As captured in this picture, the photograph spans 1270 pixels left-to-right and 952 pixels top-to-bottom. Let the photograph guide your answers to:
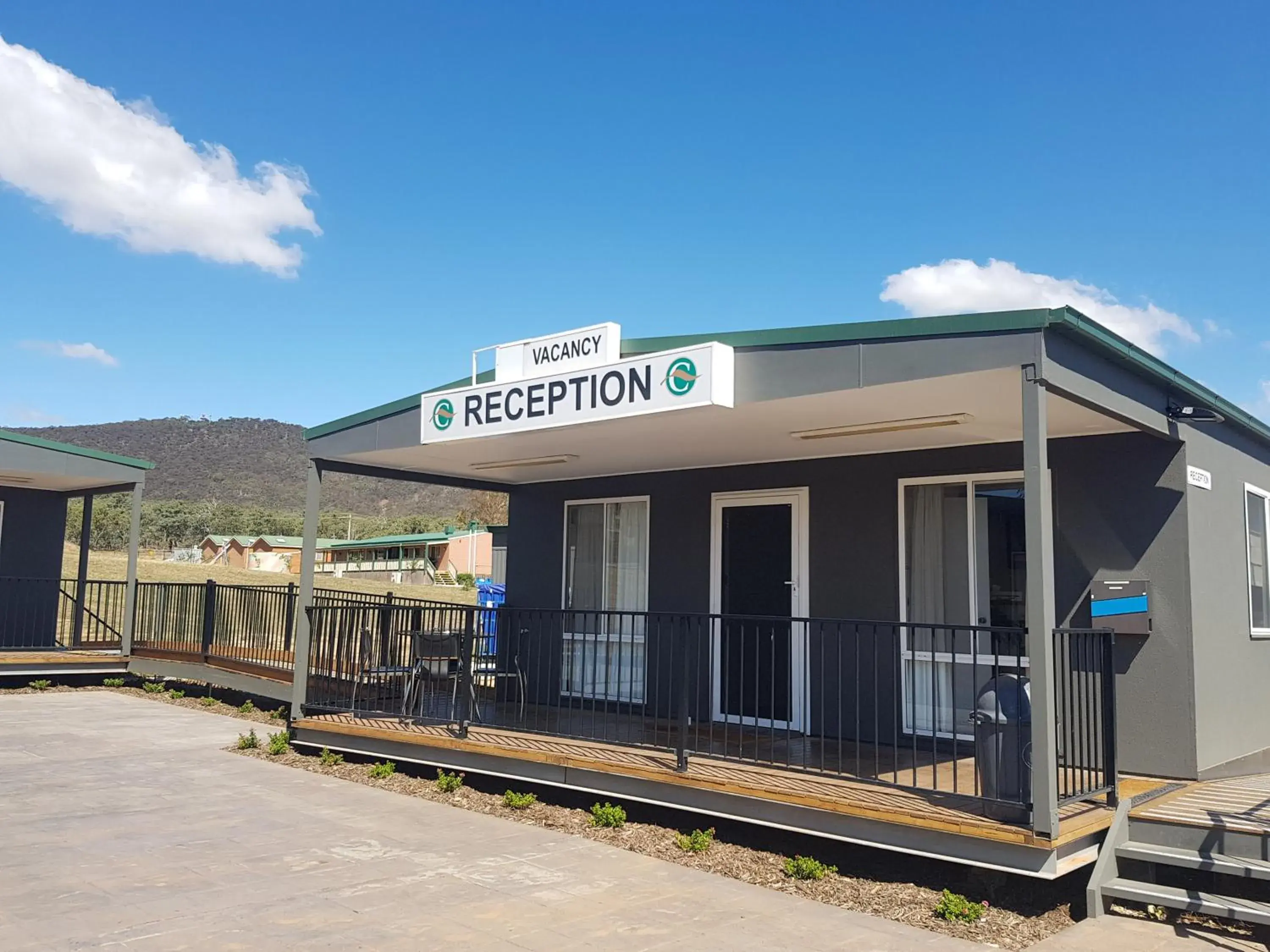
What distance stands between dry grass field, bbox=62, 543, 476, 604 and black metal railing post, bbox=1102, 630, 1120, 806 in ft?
82.4

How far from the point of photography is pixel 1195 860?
5.03 m

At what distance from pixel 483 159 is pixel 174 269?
19.3 meters

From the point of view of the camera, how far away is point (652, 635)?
9.90 meters

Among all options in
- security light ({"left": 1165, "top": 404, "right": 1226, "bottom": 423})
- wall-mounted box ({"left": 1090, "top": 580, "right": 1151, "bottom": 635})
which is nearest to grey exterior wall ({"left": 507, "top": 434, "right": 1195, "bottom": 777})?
wall-mounted box ({"left": 1090, "top": 580, "right": 1151, "bottom": 635})

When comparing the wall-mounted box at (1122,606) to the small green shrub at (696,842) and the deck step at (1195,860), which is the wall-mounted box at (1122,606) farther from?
the small green shrub at (696,842)

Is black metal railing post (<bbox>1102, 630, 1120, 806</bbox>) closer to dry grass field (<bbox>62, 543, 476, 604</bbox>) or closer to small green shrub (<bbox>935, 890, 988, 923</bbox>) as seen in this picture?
small green shrub (<bbox>935, 890, 988, 923</bbox>)

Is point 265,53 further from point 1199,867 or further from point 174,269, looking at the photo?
point 174,269

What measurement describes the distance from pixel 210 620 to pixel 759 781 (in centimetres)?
988

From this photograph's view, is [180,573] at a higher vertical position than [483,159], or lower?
lower

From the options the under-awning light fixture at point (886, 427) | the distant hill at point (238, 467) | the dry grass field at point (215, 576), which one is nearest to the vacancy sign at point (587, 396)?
the under-awning light fixture at point (886, 427)

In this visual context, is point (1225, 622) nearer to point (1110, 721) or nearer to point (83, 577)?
point (1110, 721)

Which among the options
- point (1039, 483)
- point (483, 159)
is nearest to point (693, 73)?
point (483, 159)

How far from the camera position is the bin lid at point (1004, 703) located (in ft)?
16.9

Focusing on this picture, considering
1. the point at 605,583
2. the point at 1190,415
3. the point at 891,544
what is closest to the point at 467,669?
the point at 605,583
